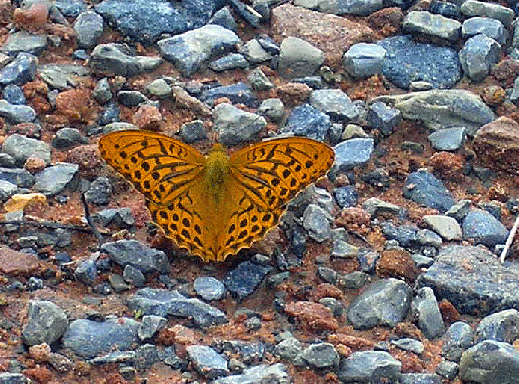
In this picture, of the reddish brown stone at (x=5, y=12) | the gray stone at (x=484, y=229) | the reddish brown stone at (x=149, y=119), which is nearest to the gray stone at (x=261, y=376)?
the gray stone at (x=484, y=229)

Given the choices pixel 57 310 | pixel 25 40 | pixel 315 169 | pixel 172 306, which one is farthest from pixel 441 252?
pixel 25 40

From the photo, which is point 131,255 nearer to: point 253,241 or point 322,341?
point 253,241

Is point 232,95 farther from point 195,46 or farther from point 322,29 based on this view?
point 322,29

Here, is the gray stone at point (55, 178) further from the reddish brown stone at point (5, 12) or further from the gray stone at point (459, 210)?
the gray stone at point (459, 210)

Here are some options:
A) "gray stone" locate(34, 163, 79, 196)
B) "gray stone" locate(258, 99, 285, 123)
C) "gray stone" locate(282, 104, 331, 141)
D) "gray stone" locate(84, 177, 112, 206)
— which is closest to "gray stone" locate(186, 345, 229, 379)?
"gray stone" locate(84, 177, 112, 206)

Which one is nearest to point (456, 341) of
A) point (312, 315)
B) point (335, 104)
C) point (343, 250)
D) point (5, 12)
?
point (312, 315)

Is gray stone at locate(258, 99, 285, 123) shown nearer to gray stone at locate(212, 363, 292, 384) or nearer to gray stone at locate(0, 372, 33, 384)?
gray stone at locate(212, 363, 292, 384)

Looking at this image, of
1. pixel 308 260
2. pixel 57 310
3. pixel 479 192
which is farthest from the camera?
pixel 479 192
